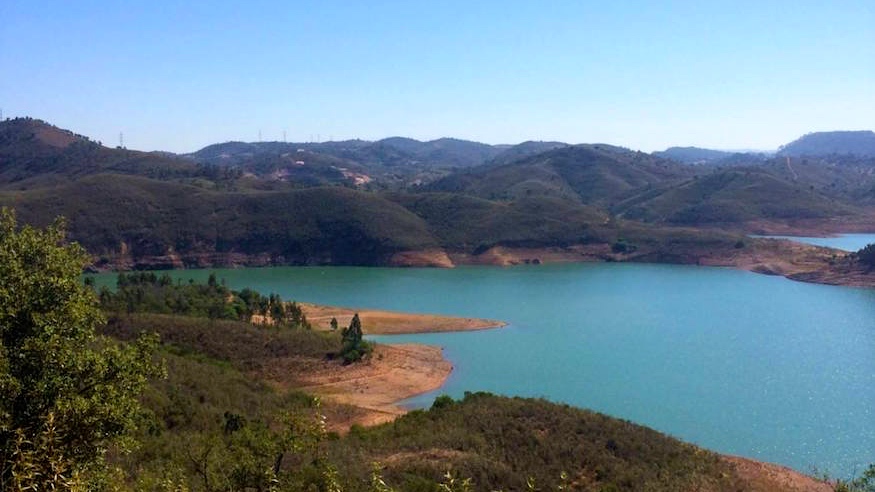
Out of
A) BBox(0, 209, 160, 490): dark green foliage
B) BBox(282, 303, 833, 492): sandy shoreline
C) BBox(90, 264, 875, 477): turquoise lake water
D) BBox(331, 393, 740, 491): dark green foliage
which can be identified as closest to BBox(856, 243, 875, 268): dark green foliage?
BBox(90, 264, 875, 477): turquoise lake water

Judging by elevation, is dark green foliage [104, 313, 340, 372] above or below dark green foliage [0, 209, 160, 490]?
below

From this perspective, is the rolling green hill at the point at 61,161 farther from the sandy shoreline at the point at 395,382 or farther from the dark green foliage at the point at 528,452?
the dark green foliage at the point at 528,452

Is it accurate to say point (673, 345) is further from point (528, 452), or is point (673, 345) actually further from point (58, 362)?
point (58, 362)

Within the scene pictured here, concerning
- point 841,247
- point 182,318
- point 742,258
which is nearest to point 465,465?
point 182,318

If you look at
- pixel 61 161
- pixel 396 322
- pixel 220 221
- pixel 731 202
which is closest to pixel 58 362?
pixel 396 322

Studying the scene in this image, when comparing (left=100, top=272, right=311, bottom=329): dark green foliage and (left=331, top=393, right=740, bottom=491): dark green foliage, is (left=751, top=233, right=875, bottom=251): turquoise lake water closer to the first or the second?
(left=100, top=272, right=311, bottom=329): dark green foliage

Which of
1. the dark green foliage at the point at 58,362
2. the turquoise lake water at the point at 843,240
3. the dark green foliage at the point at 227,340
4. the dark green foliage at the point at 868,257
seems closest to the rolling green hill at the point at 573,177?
the turquoise lake water at the point at 843,240
